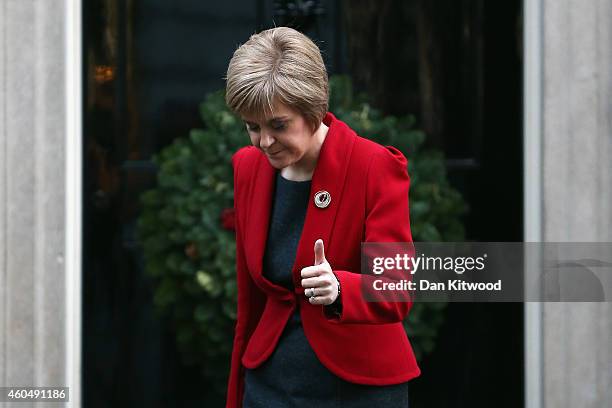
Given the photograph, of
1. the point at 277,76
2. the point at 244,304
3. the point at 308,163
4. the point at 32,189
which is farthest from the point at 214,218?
the point at 277,76

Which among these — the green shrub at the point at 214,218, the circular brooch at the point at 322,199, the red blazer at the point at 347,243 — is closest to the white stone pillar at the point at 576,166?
the green shrub at the point at 214,218

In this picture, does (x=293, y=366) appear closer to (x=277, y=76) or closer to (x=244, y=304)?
(x=244, y=304)

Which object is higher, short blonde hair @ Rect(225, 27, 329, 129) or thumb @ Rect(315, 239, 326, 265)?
short blonde hair @ Rect(225, 27, 329, 129)

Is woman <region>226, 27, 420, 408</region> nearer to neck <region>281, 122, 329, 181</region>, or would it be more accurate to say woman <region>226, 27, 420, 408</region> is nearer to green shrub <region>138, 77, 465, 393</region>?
neck <region>281, 122, 329, 181</region>

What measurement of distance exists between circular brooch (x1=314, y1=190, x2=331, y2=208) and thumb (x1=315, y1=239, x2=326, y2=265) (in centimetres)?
15

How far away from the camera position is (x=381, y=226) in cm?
185

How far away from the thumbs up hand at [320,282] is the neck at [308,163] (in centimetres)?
29

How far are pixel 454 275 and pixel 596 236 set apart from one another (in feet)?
1.95

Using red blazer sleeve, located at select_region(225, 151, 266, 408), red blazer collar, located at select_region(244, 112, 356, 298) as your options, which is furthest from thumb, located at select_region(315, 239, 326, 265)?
red blazer sleeve, located at select_region(225, 151, 266, 408)

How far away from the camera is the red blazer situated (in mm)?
Result: 1878

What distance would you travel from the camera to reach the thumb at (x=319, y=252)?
1.77m

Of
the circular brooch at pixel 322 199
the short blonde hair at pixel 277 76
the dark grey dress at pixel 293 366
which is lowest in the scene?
the dark grey dress at pixel 293 366

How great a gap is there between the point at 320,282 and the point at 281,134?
1.08 feet

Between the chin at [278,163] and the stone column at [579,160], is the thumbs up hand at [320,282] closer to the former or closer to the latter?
the chin at [278,163]
